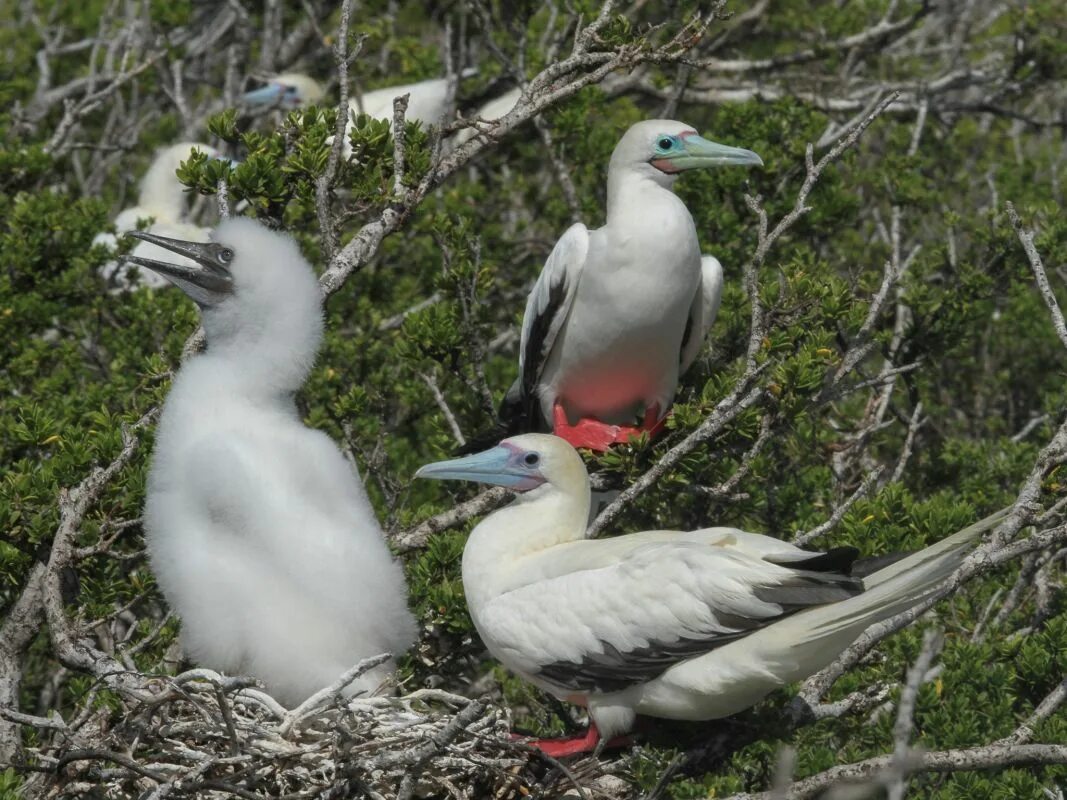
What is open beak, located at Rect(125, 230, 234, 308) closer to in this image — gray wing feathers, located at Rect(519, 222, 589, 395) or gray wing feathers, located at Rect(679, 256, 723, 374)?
gray wing feathers, located at Rect(519, 222, 589, 395)

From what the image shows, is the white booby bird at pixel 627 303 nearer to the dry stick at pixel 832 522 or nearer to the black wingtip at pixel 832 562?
the dry stick at pixel 832 522

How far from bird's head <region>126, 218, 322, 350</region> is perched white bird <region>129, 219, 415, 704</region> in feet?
0.48

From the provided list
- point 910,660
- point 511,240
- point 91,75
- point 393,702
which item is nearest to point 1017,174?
point 511,240

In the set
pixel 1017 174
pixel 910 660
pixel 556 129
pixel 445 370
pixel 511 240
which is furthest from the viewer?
pixel 1017 174

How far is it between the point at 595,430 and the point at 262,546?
206cm

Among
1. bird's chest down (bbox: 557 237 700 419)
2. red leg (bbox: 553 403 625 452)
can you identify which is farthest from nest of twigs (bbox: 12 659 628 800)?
bird's chest down (bbox: 557 237 700 419)

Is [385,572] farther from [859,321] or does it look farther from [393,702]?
[859,321]

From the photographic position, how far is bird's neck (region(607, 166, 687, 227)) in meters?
5.65

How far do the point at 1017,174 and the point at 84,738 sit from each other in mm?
5621

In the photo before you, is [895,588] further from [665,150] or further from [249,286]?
[665,150]

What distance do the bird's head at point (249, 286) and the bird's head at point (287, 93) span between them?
4.13 metres

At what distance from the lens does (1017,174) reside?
7840 mm

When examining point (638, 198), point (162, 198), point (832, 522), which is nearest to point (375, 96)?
Result: point (162, 198)

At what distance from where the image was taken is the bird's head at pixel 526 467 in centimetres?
457
